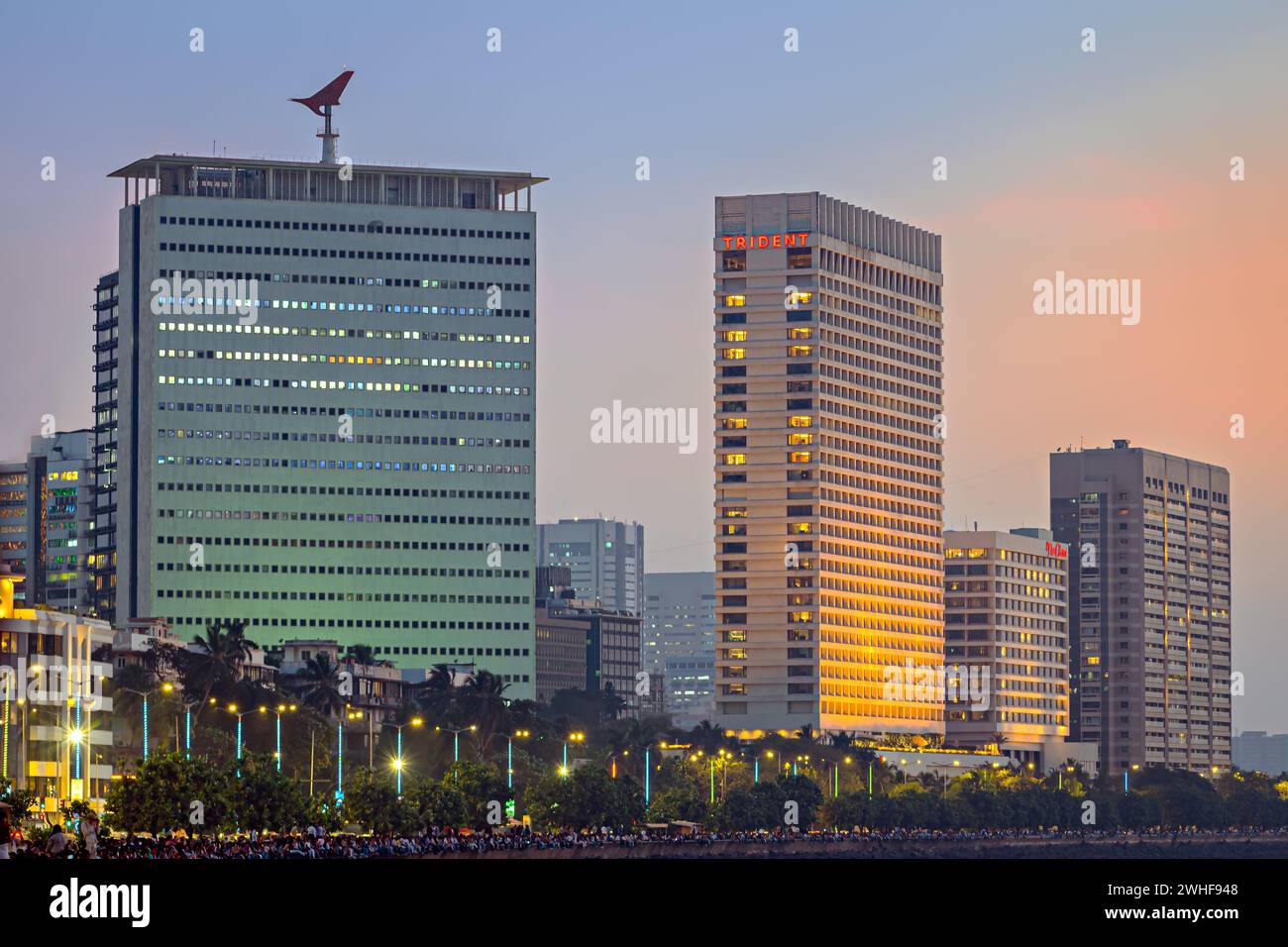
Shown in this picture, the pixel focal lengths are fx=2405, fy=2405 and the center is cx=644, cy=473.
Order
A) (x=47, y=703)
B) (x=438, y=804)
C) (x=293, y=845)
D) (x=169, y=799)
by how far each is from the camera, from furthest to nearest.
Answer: (x=438, y=804) < (x=47, y=703) < (x=169, y=799) < (x=293, y=845)

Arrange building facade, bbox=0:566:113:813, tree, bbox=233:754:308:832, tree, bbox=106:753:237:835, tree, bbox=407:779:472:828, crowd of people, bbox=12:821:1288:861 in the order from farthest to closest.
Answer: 1. tree, bbox=407:779:472:828
2. building facade, bbox=0:566:113:813
3. tree, bbox=233:754:308:832
4. tree, bbox=106:753:237:835
5. crowd of people, bbox=12:821:1288:861

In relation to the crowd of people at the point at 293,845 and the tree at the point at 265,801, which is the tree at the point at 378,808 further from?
the tree at the point at 265,801

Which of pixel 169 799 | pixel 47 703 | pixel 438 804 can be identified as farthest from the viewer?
pixel 438 804

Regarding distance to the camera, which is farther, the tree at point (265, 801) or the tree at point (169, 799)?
the tree at point (265, 801)

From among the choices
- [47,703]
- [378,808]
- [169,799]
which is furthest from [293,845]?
[47,703]

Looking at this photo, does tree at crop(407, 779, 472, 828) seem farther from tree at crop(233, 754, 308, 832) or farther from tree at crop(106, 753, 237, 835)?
tree at crop(106, 753, 237, 835)

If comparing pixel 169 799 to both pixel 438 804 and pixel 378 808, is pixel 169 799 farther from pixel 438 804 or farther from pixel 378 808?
pixel 438 804

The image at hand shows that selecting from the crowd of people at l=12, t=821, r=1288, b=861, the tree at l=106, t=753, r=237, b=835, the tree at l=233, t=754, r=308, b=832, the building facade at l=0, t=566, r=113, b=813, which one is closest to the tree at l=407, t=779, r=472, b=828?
the crowd of people at l=12, t=821, r=1288, b=861

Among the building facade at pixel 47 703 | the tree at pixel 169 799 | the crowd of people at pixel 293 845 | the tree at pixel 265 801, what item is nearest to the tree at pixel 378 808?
the crowd of people at pixel 293 845
